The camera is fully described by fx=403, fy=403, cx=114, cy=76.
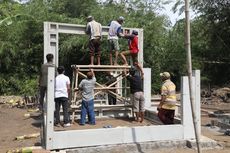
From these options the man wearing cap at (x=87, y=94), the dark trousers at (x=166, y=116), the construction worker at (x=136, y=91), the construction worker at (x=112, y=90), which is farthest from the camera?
the construction worker at (x=112, y=90)

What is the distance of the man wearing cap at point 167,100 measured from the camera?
31.2 ft

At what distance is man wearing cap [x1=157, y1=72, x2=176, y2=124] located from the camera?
952 centimetres

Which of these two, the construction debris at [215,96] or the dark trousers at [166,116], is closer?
the dark trousers at [166,116]

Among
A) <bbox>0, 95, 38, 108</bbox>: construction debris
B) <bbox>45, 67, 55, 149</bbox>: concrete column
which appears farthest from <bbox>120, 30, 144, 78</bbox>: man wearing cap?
<bbox>0, 95, 38, 108</bbox>: construction debris

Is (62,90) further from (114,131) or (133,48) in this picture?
(133,48)

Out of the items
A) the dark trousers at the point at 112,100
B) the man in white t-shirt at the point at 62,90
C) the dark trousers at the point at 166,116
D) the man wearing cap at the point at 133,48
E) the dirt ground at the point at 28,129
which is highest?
the man wearing cap at the point at 133,48

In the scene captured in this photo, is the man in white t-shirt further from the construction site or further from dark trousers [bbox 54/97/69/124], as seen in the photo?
the construction site

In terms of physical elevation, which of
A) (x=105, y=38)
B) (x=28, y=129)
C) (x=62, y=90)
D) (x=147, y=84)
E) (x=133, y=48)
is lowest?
(x=28, y=129)

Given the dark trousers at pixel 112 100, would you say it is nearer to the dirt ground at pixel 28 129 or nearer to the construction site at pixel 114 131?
the construction site at pixel 114 131

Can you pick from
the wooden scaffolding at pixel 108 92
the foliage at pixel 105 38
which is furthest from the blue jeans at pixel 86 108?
the foliage at pixel 105 38

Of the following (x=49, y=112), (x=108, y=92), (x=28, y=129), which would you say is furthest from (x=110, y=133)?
(x=108, y=92)

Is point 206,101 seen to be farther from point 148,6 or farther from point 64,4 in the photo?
point 64,4

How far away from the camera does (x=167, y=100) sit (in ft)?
31.5

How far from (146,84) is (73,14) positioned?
10.6 meters
